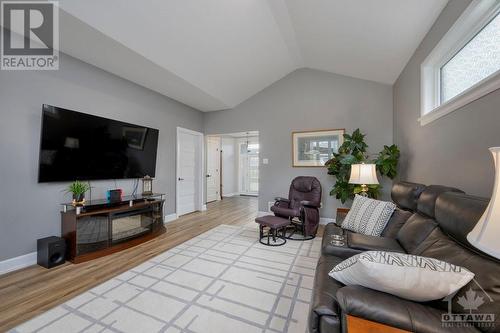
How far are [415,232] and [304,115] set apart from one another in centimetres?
346

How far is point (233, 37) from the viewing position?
318cm

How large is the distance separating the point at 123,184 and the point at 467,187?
4428 millimetres

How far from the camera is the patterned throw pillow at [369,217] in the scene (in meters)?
2.16

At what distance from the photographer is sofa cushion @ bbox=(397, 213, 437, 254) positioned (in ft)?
5.03

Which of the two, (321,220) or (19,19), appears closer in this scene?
(19,19)

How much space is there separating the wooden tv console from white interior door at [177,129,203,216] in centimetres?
147

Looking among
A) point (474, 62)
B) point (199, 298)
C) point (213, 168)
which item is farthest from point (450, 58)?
point (213, 168)

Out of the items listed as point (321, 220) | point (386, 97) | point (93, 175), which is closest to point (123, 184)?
point (93, 175)

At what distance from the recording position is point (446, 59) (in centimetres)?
226

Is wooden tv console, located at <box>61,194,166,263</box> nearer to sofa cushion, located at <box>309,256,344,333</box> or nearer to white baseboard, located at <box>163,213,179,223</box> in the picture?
white baseboard, located at <box>163,213,179,223</box>

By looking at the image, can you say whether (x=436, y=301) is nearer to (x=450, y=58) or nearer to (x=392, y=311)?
(x=392, y=311)

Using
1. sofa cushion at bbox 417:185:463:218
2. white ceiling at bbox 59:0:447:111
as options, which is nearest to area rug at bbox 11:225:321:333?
sofa cushion at bbox 417:185:463:218

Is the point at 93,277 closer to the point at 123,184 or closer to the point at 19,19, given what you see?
the point at 123,184

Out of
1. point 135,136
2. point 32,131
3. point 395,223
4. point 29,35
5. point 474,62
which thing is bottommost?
point 395,223
